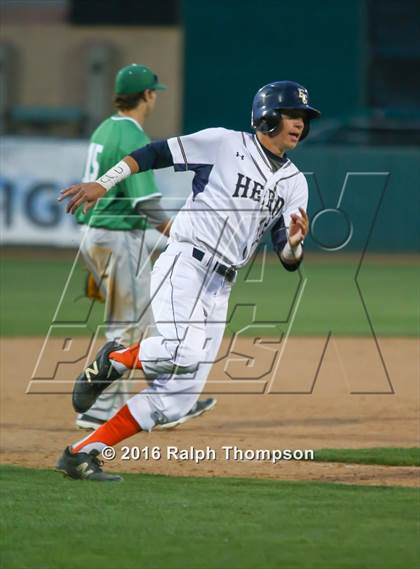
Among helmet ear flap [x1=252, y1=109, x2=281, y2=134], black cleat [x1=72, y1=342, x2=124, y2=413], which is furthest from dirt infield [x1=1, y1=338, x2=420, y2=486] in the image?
Answer: helmet ear flap [x1=252, y1=109, x2=281, y2=134]

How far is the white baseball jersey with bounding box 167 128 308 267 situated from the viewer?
650 cm

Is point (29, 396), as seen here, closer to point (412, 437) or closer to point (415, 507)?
point (412, 437)

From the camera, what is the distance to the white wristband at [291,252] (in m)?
6.47

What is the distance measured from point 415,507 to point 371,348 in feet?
20.1

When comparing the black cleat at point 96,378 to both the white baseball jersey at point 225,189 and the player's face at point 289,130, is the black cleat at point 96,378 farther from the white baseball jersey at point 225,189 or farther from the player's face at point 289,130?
the player's face at point 289,130

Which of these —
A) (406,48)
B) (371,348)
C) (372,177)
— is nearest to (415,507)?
(371,348)

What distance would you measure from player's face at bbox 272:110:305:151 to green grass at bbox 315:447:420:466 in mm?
1790

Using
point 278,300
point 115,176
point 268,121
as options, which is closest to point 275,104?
point 268,121

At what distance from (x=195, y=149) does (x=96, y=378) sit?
134 centimetres

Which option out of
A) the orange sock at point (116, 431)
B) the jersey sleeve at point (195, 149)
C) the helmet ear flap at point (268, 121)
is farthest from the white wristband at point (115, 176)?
the orange sock at point (116, 431)

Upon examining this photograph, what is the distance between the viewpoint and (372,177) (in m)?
20.4

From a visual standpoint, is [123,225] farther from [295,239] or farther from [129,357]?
[295,239]

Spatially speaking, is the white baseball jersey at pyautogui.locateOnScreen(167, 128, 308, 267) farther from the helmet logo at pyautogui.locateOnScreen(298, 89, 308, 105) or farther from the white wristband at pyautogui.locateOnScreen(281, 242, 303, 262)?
the helmet logo at pyautogui.locateOnScreen(298, 89, 308, 105)

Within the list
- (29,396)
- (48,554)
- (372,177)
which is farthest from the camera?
(372,177)
